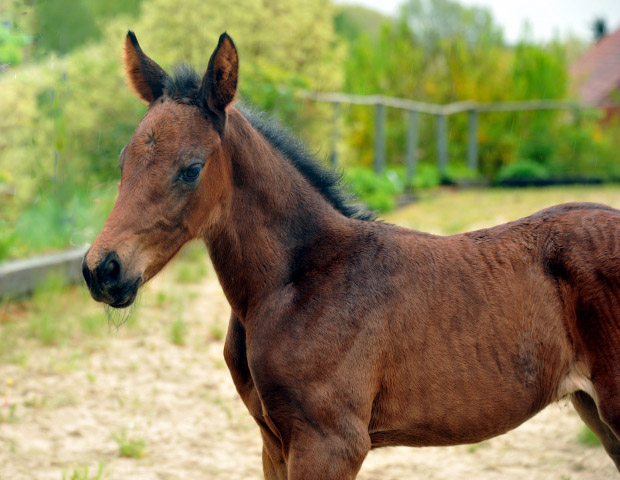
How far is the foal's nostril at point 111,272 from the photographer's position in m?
2.23

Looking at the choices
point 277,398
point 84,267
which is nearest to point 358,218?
point 277,398

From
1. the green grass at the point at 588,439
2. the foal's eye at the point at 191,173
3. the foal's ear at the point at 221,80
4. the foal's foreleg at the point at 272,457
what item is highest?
the foal's ear at the point at 221,80

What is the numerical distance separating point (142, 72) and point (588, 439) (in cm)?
360

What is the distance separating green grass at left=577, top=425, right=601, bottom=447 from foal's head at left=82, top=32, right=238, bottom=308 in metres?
3.09

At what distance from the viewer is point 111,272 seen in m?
2.25

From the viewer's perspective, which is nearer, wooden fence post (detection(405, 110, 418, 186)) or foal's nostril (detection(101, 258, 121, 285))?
foal's nostril (detection(101, 258, 121, 285))

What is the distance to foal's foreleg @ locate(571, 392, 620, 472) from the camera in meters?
2.88

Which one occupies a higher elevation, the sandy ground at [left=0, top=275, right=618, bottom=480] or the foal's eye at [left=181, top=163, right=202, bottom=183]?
the foal's eye at [left=181, top=163, right=202, bottom=183]

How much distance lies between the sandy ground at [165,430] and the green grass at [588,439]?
4cm

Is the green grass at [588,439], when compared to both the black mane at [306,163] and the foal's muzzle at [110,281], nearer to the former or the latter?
the black mane at [306,163]

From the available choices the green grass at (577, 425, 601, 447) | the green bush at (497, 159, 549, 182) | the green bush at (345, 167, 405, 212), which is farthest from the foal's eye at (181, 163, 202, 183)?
the green bush at (497, 159, 549, 182)

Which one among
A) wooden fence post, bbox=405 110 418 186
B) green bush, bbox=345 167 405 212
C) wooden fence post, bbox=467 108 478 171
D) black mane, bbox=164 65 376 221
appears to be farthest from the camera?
wooden fence post, bbox=467 108 478 171

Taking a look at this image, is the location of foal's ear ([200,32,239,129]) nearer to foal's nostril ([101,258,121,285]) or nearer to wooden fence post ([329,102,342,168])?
foal's nostril ([101,258,121,285])

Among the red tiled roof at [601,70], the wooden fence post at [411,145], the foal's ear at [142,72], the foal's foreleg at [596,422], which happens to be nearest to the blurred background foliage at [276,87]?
the wooden fence post at [411,145]
